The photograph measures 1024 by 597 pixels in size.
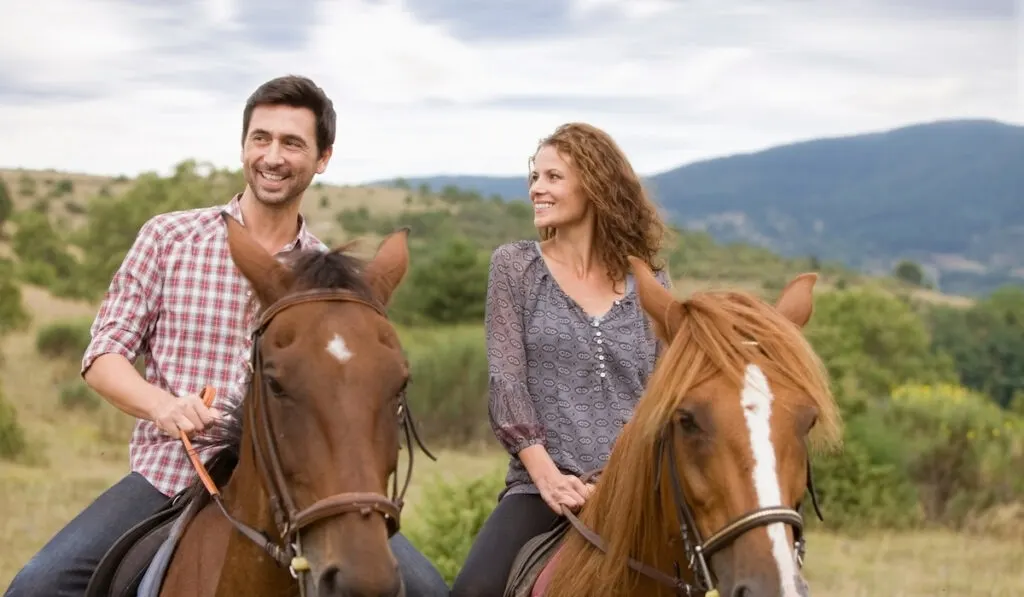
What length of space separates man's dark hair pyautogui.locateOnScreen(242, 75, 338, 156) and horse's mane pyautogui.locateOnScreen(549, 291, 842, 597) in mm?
1740

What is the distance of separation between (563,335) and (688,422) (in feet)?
4.92

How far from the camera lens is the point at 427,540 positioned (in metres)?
9.80

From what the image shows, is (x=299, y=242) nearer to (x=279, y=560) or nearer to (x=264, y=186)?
(x=264, y=186)

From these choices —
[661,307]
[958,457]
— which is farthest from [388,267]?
[958,457]

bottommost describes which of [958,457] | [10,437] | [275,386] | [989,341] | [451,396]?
[989,341]

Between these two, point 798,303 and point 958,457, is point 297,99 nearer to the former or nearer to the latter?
point 798,303

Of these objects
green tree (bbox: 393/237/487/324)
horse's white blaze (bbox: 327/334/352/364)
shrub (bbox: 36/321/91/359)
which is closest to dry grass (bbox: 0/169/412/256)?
shrub (bbox: 36/321/91/359)

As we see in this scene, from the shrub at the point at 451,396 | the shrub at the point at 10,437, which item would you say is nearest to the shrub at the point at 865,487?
the shrub at the point at 451,396

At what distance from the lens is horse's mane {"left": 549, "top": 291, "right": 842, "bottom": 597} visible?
3.56 metres

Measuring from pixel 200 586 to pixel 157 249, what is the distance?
1.41 metres

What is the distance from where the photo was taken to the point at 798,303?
4.02m

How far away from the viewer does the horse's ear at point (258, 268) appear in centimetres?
367

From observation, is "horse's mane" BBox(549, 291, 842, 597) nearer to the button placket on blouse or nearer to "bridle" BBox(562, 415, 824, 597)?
"bridle" BBox(562, 415, 824, 597)

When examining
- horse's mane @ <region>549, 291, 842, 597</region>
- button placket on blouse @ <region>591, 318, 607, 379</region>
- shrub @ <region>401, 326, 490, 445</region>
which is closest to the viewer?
horse's mane @ <region>549, 291, 842, 597</region>
